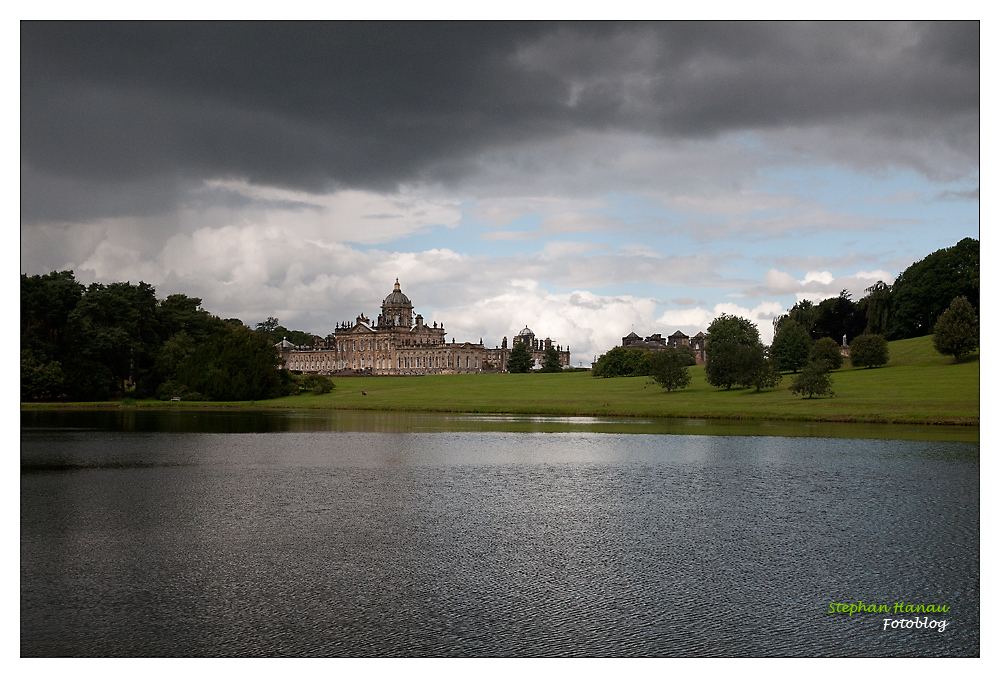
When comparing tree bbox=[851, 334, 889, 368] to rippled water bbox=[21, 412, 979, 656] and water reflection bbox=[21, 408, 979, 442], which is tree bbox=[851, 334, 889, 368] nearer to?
water reflection bbox=[21, 408, 979, 442]

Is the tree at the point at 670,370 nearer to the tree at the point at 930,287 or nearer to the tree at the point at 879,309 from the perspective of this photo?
the tree at the point at 930,287

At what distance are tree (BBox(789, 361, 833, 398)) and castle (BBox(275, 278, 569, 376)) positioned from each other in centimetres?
11101

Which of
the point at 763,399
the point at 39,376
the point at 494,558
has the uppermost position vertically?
the point at 39,376

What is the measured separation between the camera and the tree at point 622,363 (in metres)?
95.4

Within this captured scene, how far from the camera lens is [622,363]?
97188 mm

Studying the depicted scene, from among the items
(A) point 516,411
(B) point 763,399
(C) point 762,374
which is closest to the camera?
(A) point 516,411

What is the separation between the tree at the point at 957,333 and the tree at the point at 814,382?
33.7 feet

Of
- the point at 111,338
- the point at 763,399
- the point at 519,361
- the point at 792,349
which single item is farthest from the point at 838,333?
the point at 111,338

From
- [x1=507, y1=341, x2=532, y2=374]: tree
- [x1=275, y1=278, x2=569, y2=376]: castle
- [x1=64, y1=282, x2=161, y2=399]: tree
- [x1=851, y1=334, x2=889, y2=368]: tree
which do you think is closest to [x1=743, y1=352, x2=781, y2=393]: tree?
[x1=851, y1=334, x2=889, y2=368]: tree

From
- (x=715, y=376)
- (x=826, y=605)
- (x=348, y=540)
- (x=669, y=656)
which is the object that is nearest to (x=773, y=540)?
(x=826, y=605)

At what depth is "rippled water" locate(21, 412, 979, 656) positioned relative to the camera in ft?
28.9

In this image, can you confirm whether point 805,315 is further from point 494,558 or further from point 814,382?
point 494,558

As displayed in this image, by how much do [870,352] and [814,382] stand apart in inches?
742

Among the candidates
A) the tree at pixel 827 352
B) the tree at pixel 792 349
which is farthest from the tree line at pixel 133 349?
the tree at pixel 827 352
